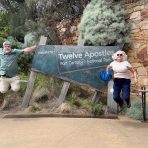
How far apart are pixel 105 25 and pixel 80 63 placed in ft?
3.99

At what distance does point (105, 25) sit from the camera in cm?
1077

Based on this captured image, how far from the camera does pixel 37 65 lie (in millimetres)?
10555

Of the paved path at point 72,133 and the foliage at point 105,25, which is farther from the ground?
the foliage at point 105,25

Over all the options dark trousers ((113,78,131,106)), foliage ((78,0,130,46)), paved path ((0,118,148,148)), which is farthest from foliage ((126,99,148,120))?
foliage ((78,0,130,46))

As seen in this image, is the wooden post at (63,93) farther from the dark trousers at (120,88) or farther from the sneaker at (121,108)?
the dark trousers at (120,88)

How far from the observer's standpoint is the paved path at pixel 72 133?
717cm

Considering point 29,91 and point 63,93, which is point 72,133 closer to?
point 63,93

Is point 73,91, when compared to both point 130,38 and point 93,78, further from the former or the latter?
point 130,38

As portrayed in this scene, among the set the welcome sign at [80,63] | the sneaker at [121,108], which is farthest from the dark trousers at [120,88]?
the welcome sign at [80,63]

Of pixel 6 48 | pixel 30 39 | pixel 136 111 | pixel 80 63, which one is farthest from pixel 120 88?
pixel 30 39

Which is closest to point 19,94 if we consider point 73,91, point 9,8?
point 73,91

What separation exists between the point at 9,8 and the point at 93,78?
520 cm

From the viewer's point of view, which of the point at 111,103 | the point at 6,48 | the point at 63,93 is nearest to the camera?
the point at 6,48

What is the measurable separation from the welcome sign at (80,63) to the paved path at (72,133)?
146 cm
